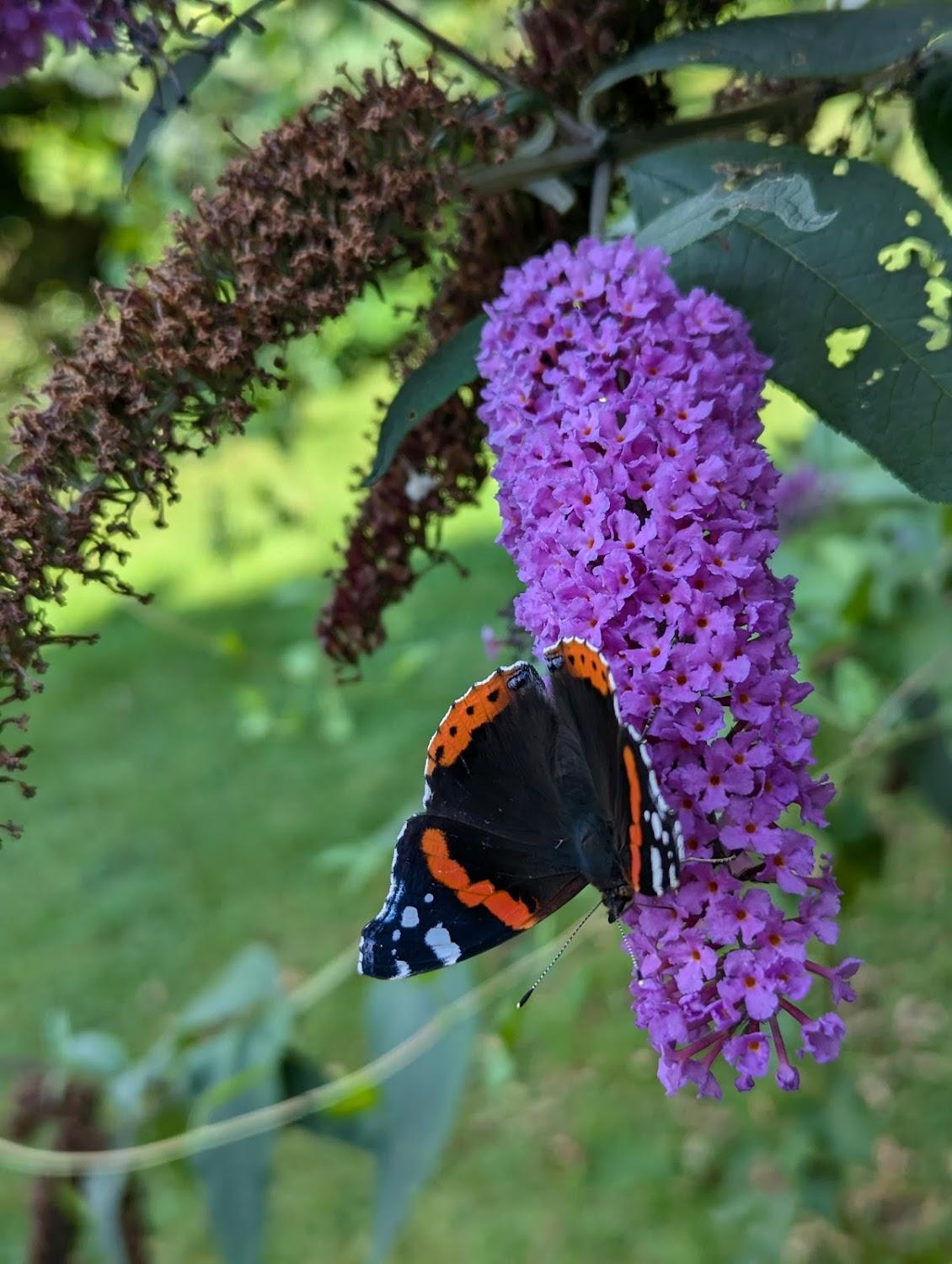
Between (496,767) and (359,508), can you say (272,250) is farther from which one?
(496,767)

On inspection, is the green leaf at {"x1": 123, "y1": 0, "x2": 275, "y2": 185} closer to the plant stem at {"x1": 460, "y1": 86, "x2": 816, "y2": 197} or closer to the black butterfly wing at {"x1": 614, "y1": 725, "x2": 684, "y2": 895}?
the plant stem at {"x1": 460, "y1": 86, "x2": 816, "y2": 197}

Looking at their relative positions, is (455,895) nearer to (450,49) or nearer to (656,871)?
(656,871)

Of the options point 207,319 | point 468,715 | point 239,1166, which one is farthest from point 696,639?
point 239,1166

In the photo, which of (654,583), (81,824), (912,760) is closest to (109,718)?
(81,824)

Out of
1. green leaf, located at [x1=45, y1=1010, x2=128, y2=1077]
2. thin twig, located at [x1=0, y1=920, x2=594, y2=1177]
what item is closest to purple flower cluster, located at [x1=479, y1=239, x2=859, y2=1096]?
thin twig, located at [x1=0, y1=920, x2=594, y2=1177]

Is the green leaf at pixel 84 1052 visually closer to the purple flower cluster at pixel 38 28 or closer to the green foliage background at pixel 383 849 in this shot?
the green foliage background at pixel 383 849
